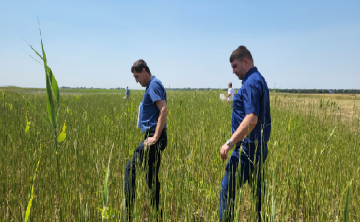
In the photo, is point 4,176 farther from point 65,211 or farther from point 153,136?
point 153,136

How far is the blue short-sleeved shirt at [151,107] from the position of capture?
201 cm

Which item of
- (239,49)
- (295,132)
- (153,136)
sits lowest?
(295,132)

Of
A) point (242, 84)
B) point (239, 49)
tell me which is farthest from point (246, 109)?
point (239, 49)

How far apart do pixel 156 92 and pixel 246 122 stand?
917mm

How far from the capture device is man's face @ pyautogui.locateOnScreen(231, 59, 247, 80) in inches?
65.1

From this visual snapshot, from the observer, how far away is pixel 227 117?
16.8 feet

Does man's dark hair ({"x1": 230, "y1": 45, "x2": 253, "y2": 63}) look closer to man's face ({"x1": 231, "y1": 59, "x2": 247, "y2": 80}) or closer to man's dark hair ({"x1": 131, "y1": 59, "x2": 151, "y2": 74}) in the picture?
man's face ({"x1": 231, "y1": 59, "x2": 247, "y2": 80})

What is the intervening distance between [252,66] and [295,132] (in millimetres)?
2950

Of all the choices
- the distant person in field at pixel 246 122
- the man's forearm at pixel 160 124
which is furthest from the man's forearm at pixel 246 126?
the man's forearm at pixel 160 124

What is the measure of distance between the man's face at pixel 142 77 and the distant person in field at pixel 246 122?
89 centimetres

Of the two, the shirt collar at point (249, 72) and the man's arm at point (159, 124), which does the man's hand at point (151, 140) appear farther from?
the shirt collar at point (249, 72)

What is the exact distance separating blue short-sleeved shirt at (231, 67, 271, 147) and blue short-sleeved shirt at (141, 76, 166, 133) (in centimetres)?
76

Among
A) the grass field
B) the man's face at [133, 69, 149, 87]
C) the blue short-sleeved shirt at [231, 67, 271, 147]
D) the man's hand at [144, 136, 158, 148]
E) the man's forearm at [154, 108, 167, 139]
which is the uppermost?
the man's face at [133, 69, 149, 87]

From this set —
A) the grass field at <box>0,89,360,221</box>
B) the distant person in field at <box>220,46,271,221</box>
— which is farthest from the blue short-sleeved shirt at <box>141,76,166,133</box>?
the distant person in field at <box>220,46,271,221</box>
